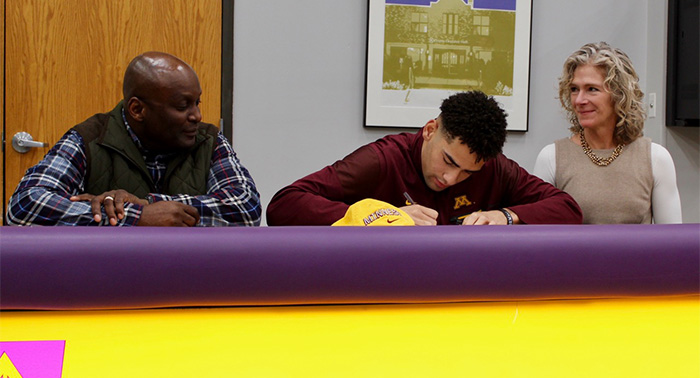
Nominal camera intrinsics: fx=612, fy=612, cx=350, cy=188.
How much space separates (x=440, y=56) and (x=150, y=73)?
5.39 feet

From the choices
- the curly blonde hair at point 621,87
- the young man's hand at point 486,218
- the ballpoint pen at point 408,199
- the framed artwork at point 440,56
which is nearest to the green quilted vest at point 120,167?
the ballpoint pen at point 408,199

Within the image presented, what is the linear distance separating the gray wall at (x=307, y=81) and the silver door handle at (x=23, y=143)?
32.9 inches

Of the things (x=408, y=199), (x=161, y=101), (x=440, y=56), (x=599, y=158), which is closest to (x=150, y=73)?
(x=161, y=101)

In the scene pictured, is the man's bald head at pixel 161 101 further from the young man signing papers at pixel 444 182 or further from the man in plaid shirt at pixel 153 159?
the young man signing papers at pixel 444 182

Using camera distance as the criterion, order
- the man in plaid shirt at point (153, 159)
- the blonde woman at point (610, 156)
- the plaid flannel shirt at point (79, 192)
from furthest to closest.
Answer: the blonde woman at point (610, 156), the man in plaid shirt at point (153, 159), the plaid flannel shirt at point (79, 192)

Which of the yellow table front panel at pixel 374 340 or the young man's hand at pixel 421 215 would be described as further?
the young man's hand at pixel 421 215

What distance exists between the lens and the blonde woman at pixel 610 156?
1.81 meters

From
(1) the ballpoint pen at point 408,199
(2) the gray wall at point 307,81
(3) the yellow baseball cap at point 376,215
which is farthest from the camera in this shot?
(2) the gray wall at point 307,81

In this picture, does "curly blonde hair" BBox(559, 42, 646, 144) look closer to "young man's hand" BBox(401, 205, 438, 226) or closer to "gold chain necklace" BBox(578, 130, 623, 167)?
→ "gold chain necklace" BBox(578, 130, 623, 167)

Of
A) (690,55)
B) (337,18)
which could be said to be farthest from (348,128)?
(690,55)

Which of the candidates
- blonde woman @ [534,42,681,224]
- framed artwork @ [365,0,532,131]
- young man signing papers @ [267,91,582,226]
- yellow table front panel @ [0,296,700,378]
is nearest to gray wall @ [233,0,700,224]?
framed artwork @ [365,0,532,131]

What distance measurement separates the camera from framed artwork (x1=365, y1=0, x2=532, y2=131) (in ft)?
9.11

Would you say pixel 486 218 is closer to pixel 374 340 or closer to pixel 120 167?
pixel 374 340

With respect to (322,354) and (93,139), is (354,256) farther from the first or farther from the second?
(93,139)
